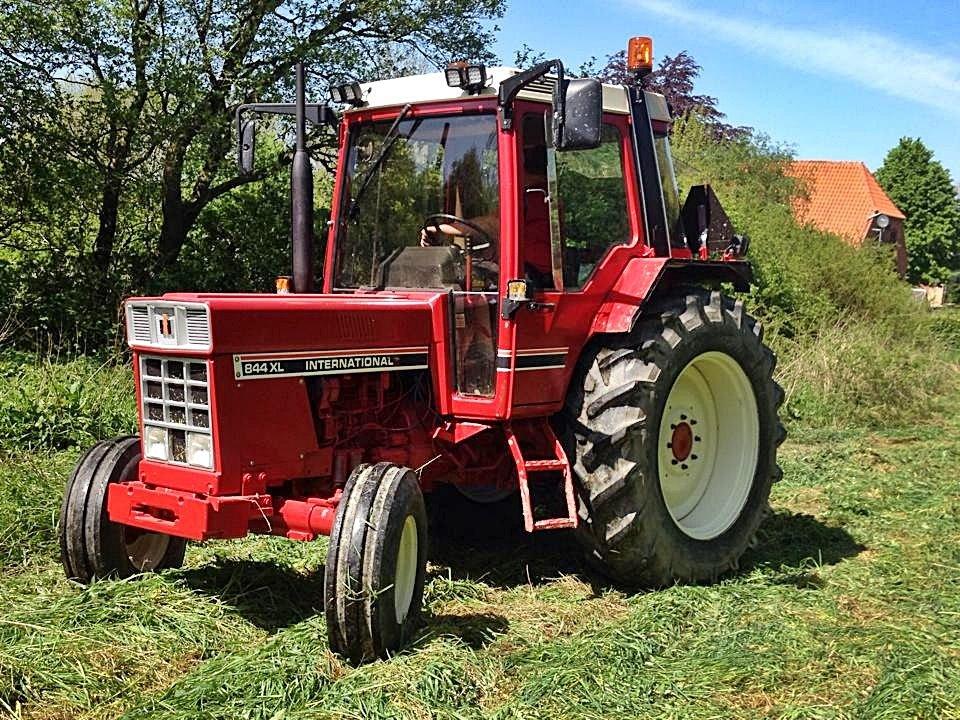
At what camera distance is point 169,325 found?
419 cm

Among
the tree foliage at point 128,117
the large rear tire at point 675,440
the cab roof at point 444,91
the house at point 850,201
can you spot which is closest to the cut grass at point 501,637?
the large rear tire at point 675,440

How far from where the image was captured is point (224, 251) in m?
10.7

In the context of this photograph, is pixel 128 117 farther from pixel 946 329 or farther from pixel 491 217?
pixel 946 329

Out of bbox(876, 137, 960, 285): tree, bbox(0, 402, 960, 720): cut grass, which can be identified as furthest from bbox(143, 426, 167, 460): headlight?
bbox(876, 137, 960, 285): tree

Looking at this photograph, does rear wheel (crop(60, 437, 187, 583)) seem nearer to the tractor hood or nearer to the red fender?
the tractor hood

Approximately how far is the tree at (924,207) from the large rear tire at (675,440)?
36.2 meters

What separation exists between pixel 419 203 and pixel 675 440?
1867mm

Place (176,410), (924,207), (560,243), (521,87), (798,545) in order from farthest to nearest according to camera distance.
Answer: (924,207), (798,545), (560,243), (521,87), (176,410)

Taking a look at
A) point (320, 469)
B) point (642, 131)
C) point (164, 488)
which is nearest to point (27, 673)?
point (164, 488)

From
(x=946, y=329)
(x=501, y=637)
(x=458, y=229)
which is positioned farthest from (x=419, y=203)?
(x=946, y=329)

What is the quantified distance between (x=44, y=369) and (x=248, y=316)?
4.56 m

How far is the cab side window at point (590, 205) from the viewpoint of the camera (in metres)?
4.96

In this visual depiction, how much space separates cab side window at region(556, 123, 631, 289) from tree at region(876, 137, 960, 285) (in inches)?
1453

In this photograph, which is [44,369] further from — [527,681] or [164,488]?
[527,681]
